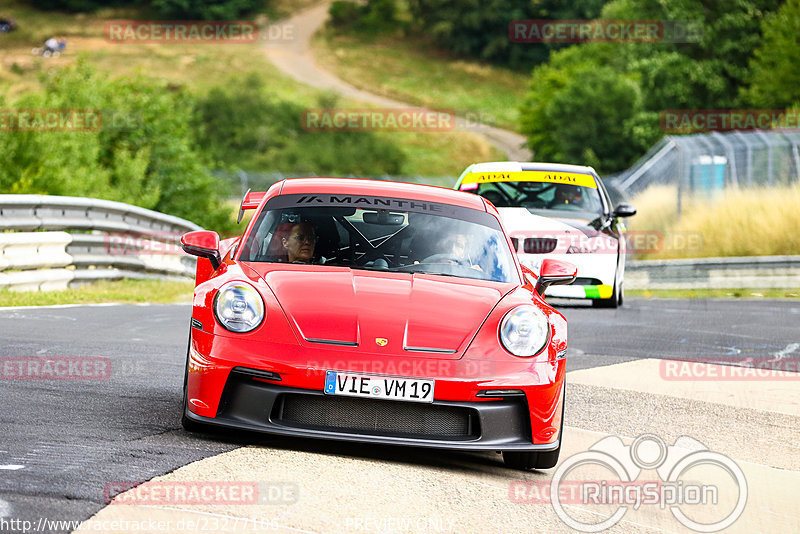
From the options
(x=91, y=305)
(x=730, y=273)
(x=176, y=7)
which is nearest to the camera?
(x=91, y=305)

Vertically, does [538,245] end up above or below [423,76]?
below

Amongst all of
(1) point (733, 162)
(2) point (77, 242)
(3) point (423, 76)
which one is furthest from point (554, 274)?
(3) point (423, 76)

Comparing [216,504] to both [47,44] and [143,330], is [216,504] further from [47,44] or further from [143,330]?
[47,44]

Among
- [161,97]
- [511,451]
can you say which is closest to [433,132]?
[161,97]

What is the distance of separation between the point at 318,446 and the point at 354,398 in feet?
1.72

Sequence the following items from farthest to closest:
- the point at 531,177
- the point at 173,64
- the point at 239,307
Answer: the point at 173,64 < the point at 531,177 < the point at 239,307

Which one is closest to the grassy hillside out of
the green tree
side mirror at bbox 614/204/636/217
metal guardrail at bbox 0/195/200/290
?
the green tree

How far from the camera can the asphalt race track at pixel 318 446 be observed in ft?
16.2

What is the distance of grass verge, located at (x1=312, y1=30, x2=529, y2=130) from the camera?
96969 millimetres

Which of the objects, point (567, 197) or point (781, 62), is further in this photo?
point (781, 62)

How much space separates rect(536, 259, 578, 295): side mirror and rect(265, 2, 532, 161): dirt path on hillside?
68.9 m

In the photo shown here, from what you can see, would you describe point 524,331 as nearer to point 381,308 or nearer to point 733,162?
point 381,308

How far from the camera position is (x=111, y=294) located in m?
15.0

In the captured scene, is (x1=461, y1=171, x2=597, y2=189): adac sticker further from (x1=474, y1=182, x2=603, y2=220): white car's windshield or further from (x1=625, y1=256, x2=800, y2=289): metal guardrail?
(x1=625, y1=256, x2=800, y2=289): metal guardrail
